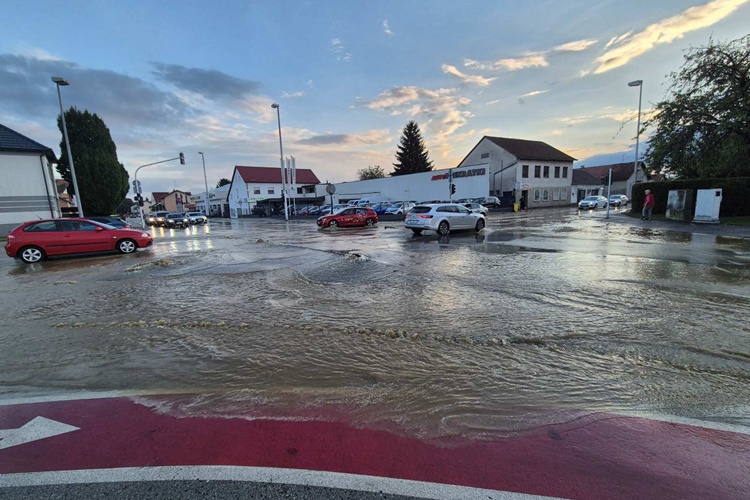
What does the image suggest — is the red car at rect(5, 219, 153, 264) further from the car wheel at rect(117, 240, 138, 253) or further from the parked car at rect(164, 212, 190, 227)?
the parked car at rect(164, 212, 190, 227)

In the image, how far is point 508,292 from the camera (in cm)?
690

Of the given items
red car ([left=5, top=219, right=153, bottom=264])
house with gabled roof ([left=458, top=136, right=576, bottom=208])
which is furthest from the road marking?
house with gabled roof ([left=458, top=136, right=576, bottom=208])

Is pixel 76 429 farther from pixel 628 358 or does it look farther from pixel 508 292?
pixel 508 292

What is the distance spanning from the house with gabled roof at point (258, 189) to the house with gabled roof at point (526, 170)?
32524 mm

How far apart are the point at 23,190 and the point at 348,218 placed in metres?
22.5

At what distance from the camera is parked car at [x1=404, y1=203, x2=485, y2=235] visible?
17.5m

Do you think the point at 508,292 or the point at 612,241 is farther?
the point at 612,241

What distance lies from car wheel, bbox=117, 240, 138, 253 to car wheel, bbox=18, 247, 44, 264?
2252 millimetres

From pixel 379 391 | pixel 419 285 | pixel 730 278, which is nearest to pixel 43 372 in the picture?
pixel 379 391

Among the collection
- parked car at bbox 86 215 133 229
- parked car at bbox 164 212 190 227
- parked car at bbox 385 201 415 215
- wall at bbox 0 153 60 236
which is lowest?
parked car at bbox 164 212 190 227

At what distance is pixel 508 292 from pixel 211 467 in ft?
19.2

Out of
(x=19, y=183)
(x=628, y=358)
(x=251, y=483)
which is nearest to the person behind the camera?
(x=251, y=483)

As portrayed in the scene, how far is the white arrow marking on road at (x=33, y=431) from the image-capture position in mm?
2863

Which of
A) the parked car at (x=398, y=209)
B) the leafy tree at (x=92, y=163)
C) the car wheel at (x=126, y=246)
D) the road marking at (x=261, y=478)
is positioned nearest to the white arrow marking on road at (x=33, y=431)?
the road marking at (x=261, y=478)
